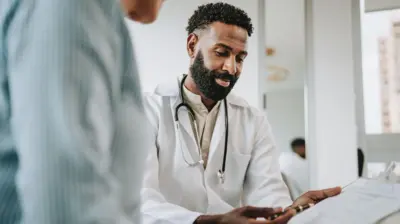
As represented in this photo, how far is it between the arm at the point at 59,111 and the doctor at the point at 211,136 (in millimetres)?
607

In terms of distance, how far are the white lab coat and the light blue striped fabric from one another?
0.61 meters

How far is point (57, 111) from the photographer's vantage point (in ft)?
0.78

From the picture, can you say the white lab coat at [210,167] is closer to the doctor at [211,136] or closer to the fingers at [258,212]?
the doctor at [211,136]

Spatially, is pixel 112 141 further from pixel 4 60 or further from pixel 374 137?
pixel 374 137

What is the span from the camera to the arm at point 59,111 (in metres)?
0.24

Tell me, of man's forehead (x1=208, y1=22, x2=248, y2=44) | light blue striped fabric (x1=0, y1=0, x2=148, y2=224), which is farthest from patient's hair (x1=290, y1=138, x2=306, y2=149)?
light blue striped fabric (x1=0, y1=0, x2=148, y2=224)

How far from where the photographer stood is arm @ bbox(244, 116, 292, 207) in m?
0.96

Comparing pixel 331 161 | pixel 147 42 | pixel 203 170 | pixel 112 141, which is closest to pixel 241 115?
pixel 203 170

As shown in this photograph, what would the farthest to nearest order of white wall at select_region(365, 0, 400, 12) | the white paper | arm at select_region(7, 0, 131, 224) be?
white wall at select_region(365, 0, 400, 12) → the white paper → arm at select_region(7, 0, 131, 224)

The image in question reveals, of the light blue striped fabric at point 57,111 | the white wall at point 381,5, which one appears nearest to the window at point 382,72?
the white wall at point 381,5

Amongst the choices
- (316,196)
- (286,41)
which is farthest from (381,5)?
(316,196)

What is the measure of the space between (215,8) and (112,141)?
882mm

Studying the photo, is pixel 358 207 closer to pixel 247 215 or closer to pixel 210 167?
pixel 247 215

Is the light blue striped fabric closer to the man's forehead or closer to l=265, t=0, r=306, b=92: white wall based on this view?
the man's forehead
